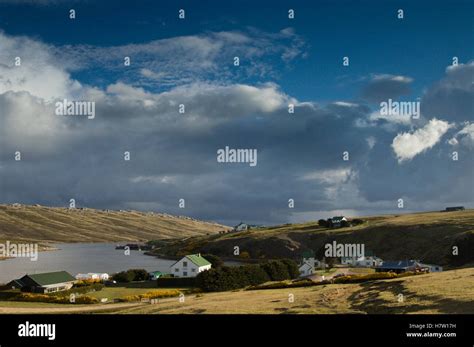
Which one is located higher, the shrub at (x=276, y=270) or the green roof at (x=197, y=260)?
the green roof at (x=197, y=260)

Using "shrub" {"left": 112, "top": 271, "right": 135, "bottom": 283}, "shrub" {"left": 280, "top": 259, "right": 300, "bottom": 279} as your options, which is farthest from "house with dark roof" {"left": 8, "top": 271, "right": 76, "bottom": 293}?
"shrub" {"left": 280, "top": 259, "right": 300, "bottom": 279}

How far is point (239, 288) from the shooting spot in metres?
66.1

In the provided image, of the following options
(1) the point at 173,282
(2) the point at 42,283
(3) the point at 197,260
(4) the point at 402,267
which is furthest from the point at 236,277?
(4) the point at 402,267

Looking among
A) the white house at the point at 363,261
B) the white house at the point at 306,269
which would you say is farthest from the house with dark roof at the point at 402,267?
the white house at the point at 363,261

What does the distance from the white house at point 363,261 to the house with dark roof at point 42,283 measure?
6155 centimetres

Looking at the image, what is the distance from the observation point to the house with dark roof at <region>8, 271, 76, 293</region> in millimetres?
68125

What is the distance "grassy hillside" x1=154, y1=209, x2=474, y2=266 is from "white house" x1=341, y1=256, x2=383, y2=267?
7.23m

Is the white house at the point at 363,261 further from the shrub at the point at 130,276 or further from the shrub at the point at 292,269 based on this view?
the shrub at the point at 130,276

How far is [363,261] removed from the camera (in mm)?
105000

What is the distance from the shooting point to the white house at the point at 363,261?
103 meters

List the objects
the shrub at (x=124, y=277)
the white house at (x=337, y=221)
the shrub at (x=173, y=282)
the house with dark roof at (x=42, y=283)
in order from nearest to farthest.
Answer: the house with dark roof at (x=42, y=283) < the shrub at (x=173, y=282) < the shrub at (x=124, y=277) < the white house at (x=337, y=221)

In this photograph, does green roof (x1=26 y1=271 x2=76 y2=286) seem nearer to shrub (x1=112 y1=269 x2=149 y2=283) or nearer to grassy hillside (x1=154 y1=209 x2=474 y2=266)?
shrub (x1=112 y1=269 x2=149 y2=283)
